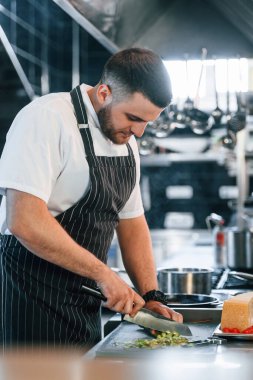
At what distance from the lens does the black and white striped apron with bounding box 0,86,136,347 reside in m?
1.92

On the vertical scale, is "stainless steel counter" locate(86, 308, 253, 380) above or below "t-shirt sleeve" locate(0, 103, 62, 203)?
below

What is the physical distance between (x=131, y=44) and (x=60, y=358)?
8.84 feet

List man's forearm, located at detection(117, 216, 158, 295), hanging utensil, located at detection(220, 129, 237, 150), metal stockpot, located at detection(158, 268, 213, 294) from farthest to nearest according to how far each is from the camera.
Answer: hanging utensil, located at detection(220, 129, 237, 150), metal stockpot, located at detection(158, 268, 213, 294), man's forearm, located at detection(117, 216, 158, 295)

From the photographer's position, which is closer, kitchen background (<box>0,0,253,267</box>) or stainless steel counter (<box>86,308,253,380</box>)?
stainless steel counter (<box>86,308,253,380</box>)

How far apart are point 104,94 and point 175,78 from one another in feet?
7.39

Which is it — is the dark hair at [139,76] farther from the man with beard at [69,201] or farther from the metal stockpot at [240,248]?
the metal stockpot at [240,248]

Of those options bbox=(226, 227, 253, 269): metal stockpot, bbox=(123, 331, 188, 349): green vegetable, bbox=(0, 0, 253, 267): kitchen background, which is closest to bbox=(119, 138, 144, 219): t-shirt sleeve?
bbox=(0, 0, 253, 267): kitchen background

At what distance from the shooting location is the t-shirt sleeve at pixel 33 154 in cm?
182

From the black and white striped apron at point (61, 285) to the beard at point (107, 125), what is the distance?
0.05 m

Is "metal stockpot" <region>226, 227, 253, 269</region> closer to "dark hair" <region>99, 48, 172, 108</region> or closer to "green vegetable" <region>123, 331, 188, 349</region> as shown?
"dark hair" <region>99, 48, 172, 108</region>

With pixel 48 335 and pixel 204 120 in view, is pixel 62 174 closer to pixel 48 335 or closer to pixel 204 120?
pixel 48 335

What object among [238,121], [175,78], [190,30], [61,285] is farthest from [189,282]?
[175,78]

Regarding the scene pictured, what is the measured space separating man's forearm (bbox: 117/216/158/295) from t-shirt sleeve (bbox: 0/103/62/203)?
0.47 metres

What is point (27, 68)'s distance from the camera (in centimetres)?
610
